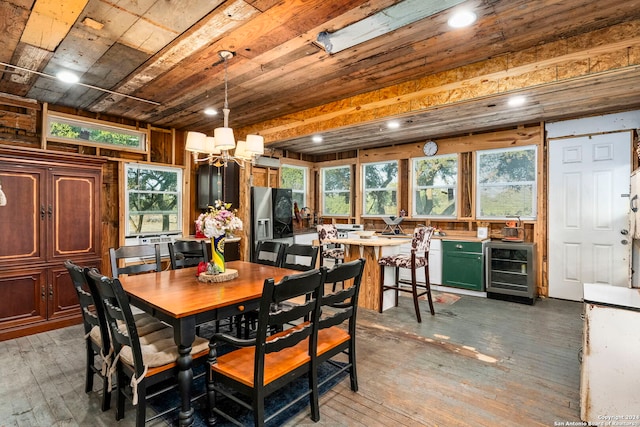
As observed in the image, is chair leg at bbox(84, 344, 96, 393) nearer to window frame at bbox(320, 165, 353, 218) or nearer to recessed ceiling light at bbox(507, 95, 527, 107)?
recessed ceiling light at bbox(507, 95, 527, 107)

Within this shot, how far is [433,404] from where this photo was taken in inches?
85.7

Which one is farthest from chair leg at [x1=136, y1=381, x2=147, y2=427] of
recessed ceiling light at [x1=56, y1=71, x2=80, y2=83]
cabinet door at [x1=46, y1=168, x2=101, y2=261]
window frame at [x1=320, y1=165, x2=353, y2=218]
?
window frame at [x1=320, y1=165, x2=353, y2=218]

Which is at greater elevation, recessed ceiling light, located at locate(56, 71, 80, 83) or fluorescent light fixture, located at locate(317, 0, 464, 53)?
recessed ceiling light, located at locate(56, 71, 80, 83)

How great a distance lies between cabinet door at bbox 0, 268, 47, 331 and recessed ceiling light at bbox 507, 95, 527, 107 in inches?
210

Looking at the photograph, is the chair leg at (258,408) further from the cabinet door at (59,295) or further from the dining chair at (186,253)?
the cabinet door at (59,295)

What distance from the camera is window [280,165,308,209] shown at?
6954 millimetres

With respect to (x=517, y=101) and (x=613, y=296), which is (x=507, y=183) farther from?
(x=613, y=296)

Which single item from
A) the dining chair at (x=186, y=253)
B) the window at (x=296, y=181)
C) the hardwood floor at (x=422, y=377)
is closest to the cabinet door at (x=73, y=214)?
the hardwood floor at (x=422, y=377)

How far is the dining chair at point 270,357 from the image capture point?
165 cm

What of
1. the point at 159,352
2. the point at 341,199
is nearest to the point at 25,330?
the point at 159,352

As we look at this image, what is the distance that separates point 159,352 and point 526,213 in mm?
5232

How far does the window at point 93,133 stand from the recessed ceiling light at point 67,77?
1217 millimetres

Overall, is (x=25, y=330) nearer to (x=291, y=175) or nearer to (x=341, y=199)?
(x=291, y=175)

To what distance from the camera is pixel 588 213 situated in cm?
448
